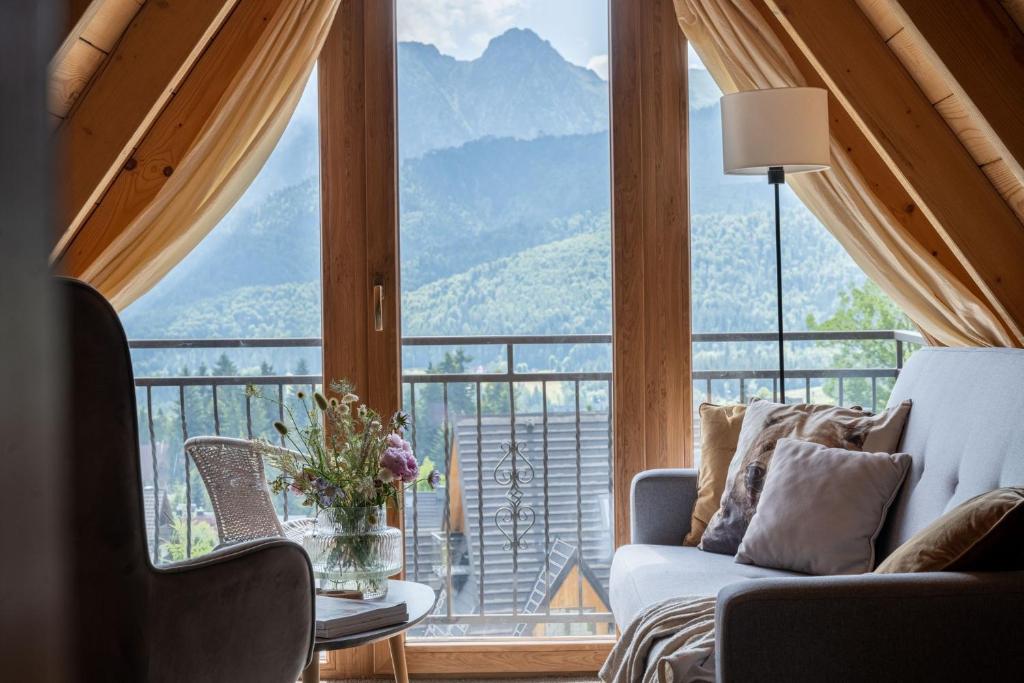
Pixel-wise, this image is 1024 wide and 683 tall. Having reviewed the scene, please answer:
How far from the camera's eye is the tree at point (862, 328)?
3312mm

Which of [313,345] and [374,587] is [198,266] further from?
[374,587]

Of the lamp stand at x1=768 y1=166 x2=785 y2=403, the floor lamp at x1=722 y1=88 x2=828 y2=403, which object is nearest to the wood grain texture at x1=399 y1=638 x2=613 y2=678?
the lamp stand at x1=768 y1=166 x2=785 y2=403

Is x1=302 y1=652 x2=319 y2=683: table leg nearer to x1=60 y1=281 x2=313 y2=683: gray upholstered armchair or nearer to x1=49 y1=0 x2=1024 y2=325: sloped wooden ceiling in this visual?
x1=60 y1=281 x2=313 y2=683: gray upholstered armchair

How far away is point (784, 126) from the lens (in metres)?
2.73

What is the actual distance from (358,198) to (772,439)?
5.02 feet

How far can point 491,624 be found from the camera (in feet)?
11.1

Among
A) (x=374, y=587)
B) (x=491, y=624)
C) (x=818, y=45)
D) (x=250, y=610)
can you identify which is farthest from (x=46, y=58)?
(x=491, y=624)

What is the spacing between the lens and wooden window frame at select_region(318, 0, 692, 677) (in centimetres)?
321

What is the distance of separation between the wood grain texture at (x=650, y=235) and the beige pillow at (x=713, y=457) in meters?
0.28

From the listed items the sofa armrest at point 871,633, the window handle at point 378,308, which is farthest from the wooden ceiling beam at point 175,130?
the sofa armrest at point 871,633

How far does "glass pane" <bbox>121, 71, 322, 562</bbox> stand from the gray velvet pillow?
157 cm

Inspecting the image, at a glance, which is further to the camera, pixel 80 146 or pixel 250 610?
pixel 80 146

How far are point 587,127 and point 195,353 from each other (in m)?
1.52

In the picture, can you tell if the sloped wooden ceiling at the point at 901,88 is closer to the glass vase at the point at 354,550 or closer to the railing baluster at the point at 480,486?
the glass vase at the point at 354,550
